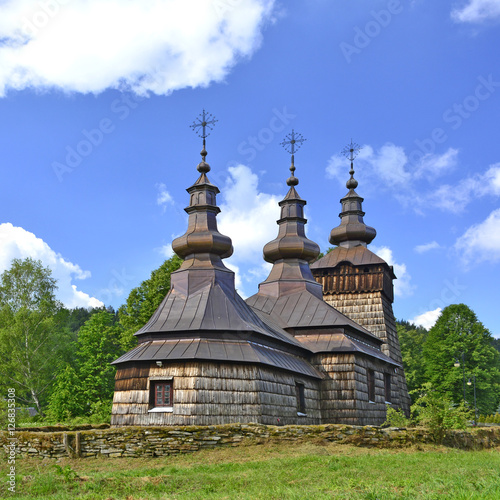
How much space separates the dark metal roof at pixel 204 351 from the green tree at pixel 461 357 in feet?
91.6

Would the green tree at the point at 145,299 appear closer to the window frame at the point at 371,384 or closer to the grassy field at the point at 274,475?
the window frame at the point at 371,384

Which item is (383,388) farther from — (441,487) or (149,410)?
(441,487)

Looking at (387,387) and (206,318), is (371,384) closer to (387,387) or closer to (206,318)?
(387,387)

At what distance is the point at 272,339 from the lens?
2548 centimetres

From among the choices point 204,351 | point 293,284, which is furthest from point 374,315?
point 204,351

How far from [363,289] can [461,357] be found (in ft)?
52.1

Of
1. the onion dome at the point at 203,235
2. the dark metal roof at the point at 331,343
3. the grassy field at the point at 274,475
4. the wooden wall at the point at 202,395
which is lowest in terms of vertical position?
the grassy field at the point at 274,475

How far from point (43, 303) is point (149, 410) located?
17835 millimetres

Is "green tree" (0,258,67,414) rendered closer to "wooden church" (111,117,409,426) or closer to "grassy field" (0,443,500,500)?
"wooden church" (111,117,409,426)

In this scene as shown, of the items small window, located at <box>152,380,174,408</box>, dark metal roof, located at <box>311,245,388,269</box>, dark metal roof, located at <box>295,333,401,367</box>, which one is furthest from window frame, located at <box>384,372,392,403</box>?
small window, located at <box>152,380,174,408</box>

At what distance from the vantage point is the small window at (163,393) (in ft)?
71.5

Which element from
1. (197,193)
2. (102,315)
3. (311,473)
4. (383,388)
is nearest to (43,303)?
(102,315)

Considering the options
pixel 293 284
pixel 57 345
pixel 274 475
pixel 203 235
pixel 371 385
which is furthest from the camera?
pixel 57 345

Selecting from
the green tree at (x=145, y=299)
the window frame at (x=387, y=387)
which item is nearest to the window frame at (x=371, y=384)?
the window frame at (x=387, y=387)
